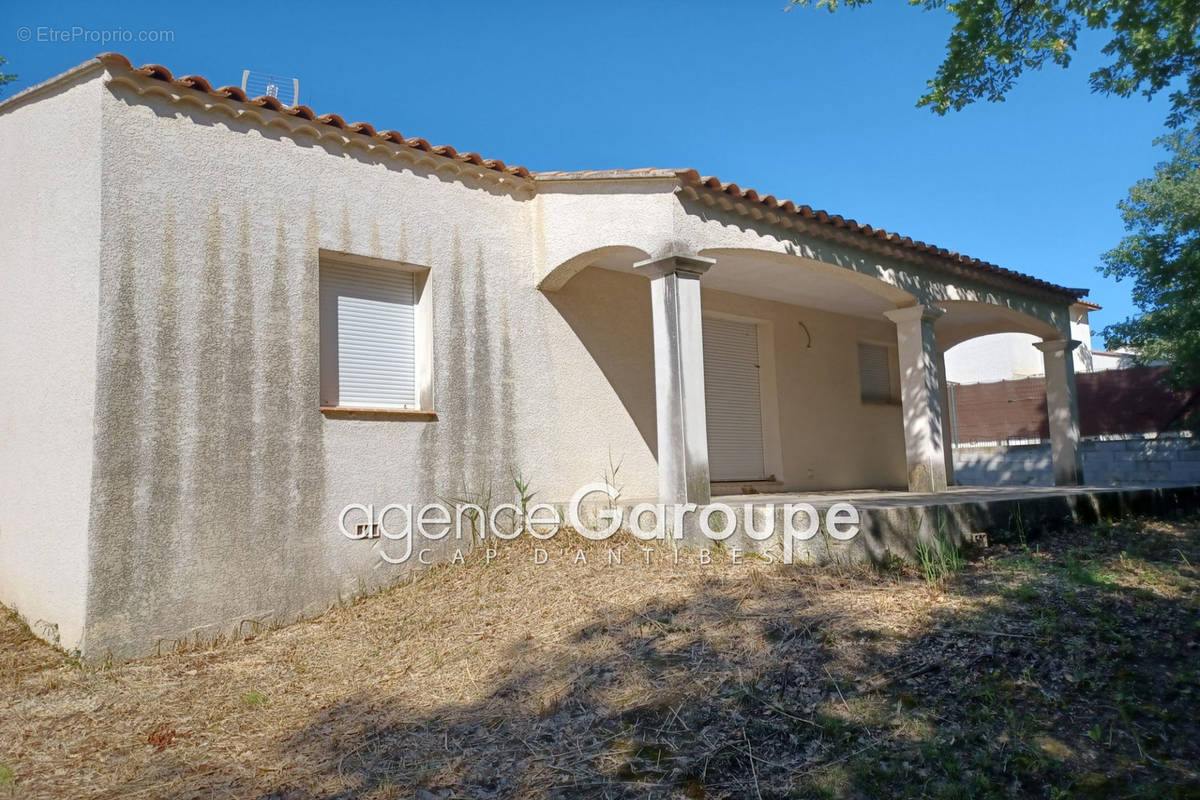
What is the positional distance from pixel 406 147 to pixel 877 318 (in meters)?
7.30

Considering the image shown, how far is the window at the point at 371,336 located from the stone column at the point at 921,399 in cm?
512

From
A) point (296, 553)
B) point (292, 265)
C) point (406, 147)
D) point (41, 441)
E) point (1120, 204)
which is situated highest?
point (1120, 204)

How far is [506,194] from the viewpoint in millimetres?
7848

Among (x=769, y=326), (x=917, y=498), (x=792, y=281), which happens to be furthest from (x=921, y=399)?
(x=769, y=326)

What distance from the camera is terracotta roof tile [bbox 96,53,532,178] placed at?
5730mm

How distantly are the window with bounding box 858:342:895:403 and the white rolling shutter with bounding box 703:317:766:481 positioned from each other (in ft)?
6.96

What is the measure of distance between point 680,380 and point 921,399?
358cm

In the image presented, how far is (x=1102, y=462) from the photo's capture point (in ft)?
47.1

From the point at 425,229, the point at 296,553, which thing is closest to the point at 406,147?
the point at 425,229

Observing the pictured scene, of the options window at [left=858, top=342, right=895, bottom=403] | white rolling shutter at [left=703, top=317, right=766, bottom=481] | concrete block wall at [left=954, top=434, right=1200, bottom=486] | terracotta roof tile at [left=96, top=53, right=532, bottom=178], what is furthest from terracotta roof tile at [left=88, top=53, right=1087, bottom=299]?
concrete block wall at [left=954, top=434, right=1200, bottom=486]

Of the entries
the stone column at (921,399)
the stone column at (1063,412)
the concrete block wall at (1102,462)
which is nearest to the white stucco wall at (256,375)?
the stone column at (921,399)

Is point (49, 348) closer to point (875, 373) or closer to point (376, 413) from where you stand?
point (376, 413)

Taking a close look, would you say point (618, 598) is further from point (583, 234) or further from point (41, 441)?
point (41, 441)

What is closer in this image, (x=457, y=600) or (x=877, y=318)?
(x=457, y=600)
